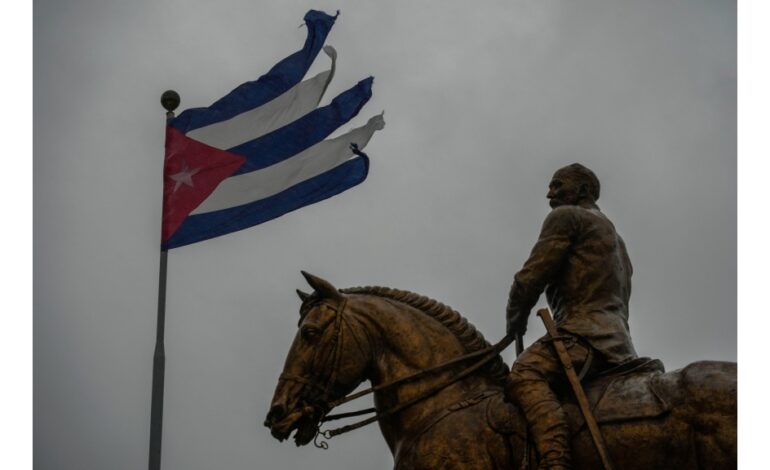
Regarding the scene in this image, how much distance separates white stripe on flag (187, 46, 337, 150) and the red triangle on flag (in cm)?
17

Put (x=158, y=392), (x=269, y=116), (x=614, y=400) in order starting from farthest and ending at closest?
(x=269, y=116), (x=158, y=392), (x=614, y=400)

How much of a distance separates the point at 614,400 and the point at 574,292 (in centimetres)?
148

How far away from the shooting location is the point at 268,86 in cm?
1941

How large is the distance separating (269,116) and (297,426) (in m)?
6.65

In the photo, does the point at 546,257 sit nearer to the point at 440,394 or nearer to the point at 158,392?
the point at 440,394

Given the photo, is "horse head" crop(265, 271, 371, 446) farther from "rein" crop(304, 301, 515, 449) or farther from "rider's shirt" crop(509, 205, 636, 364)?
"rider's shirt" crop(509, 205, 636, 364)

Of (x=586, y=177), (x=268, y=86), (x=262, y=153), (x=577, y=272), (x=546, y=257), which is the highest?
(x=268, y=86)

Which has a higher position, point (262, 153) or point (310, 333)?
point (262, 153)

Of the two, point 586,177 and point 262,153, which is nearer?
point 586,177

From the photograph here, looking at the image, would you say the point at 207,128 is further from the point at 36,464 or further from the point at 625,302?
the point at 625,302

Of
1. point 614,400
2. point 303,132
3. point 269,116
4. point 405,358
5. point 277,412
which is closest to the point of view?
point 614,400

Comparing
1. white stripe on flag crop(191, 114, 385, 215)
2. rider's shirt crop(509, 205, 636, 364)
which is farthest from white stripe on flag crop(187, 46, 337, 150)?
rider's shirt crop(509, 205, 636, 364)

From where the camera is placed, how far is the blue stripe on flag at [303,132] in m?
19.0

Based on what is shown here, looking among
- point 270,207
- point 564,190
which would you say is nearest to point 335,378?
point 564,190
